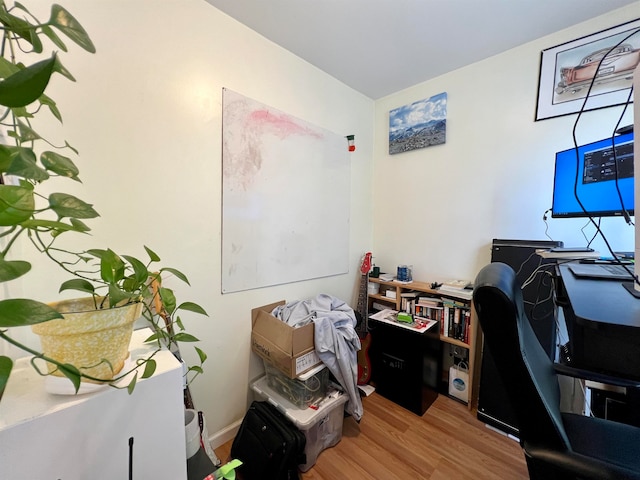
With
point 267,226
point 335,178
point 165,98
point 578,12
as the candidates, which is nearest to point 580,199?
point 578,12

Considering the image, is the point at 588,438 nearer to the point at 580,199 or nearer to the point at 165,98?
the point at 580,199

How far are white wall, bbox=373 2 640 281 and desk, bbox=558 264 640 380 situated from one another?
1224mm

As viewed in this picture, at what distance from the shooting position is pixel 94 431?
0.58 metres

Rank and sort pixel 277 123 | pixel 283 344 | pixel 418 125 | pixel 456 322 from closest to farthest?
pixel 283 344 < pixel 277 123 < pixel 456 322 < pixel 418 125

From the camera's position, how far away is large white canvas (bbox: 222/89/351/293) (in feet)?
5.16

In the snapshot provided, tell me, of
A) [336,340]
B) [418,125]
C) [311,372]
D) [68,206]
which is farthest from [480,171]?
[68,206]

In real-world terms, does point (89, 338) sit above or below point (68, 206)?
below

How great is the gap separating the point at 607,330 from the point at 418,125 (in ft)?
7.13

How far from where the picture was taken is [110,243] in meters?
1.18

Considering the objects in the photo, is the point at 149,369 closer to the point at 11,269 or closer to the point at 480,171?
the point at 11,269

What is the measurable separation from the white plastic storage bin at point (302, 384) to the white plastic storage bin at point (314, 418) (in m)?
0.03

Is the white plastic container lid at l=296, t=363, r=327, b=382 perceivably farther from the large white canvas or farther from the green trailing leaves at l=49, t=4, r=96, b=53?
the green trailing leaves at l=49, t=4, r=96, b=53

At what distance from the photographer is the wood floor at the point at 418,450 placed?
1.37m

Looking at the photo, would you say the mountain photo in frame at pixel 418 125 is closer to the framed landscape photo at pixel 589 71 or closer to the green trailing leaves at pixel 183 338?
the framed landscape photo at pixel 589 71
